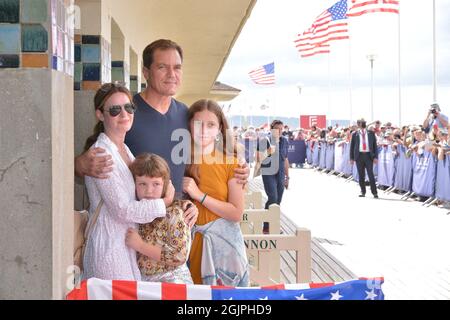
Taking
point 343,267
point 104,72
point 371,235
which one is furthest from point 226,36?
point 104,72

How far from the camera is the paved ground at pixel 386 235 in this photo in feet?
25.6

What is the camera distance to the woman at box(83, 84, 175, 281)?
3008mm

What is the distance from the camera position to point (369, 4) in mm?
19109

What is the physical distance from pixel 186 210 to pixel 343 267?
17.3 ft

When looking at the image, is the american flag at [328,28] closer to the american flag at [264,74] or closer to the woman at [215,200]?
the american flag at [264,74]

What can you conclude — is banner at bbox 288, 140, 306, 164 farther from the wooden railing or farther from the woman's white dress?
the woman's white dress

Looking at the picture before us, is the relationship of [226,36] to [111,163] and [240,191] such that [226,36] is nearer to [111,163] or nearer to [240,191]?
[240,191]

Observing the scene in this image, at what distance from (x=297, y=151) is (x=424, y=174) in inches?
770

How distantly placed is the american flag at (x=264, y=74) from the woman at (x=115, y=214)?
31.2 m

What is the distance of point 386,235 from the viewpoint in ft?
37.3

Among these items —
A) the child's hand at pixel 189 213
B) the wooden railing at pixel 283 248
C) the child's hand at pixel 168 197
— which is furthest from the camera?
the wooden railing at pixel 283 248

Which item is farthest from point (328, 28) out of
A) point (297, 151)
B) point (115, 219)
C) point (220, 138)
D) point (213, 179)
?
point (115, 219)

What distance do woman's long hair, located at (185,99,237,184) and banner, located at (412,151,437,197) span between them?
1174 cm

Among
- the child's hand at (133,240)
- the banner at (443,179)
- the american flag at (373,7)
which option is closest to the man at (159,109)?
the child's hand at (133,240)
